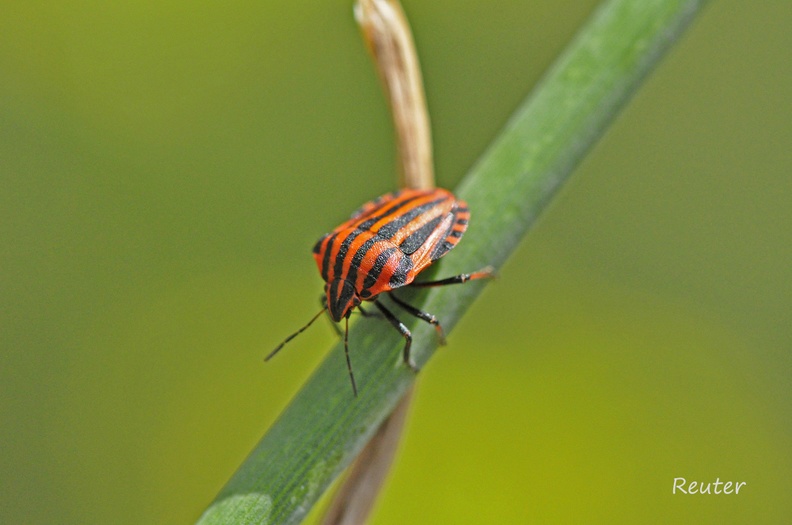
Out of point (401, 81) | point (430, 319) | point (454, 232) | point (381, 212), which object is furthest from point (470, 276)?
point (381, 212)

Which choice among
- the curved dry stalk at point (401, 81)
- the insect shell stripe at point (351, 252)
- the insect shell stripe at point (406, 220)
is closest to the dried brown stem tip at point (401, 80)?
the curved dry stalk at point (401, 81)

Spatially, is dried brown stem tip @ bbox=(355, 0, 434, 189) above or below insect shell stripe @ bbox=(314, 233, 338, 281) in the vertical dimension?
above

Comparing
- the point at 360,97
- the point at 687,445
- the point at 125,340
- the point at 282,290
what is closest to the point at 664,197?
the point at 687,445

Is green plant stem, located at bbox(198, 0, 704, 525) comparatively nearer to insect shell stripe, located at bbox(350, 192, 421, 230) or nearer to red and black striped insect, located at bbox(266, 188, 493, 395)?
red and black striped insect, located at bbox(266, 188, 493, 395)

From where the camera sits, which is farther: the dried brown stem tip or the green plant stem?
the dried brown stem tip

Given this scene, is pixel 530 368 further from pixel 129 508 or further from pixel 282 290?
pixel 129 508

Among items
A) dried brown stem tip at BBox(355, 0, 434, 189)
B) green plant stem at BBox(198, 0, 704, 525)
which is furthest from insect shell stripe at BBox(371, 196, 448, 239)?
green plant stem at BBox(198, 0, 704, 525)
